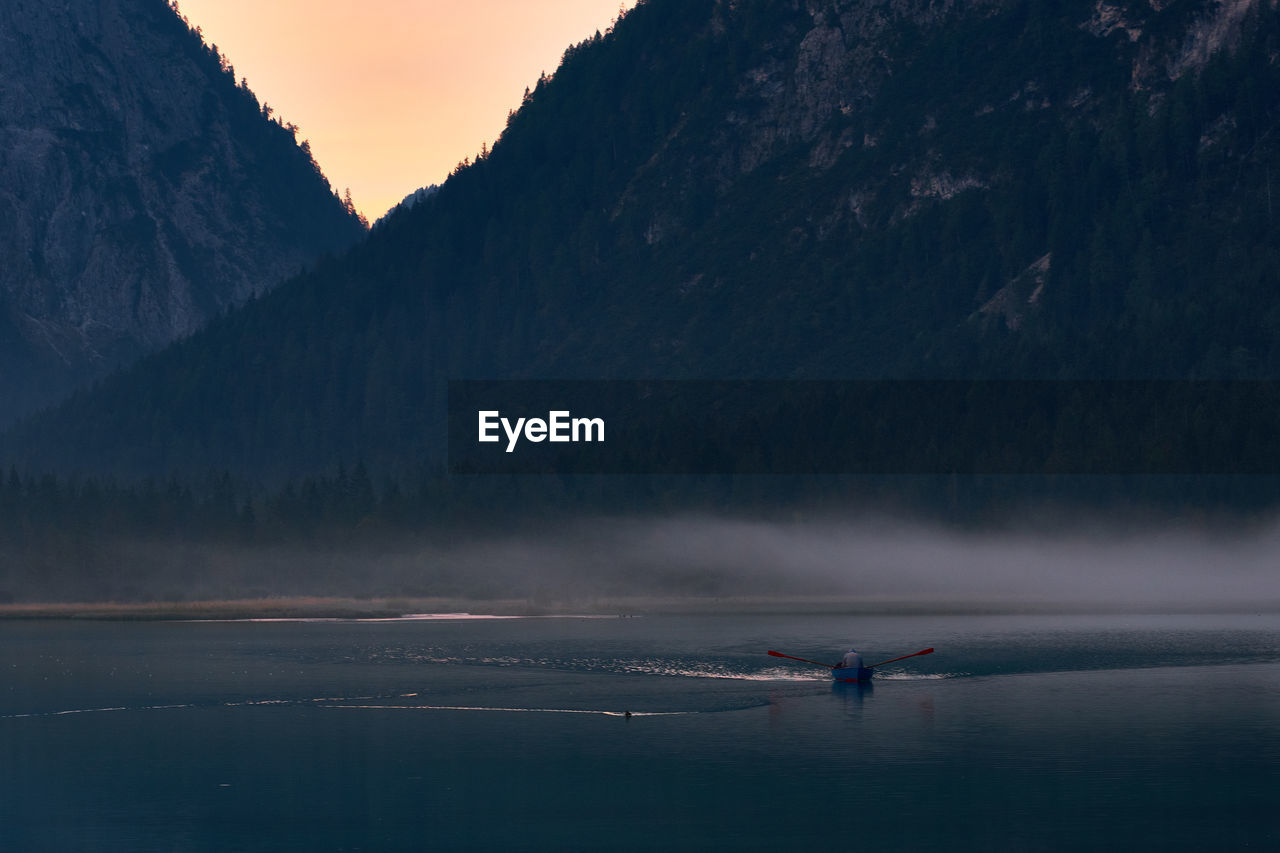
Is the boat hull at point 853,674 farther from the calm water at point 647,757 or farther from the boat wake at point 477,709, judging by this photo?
the boat wake at point 477,709

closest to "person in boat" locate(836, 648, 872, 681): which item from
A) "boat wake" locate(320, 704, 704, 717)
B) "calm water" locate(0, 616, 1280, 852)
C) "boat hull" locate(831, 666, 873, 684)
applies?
"boat hull" locate(831, 666, 873, 684)

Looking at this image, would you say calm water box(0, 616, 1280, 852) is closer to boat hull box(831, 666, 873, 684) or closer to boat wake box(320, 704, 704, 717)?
boat wake box(320, 704, 704, 717)

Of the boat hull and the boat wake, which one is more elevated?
the boat hull

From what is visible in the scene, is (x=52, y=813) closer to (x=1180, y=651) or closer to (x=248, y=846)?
(x=248, y=846)

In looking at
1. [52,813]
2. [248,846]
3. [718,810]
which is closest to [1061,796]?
[718,810]

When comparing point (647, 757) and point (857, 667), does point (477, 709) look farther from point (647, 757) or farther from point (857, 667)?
point (857, 667)

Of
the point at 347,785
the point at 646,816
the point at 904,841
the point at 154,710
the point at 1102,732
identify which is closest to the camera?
the point at 904,841

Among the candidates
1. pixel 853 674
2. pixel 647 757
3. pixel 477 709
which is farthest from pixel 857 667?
pixel 647 757

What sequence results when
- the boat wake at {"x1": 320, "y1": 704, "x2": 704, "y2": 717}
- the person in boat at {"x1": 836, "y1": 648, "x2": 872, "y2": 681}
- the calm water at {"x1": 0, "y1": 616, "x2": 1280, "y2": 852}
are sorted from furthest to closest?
the person in boat at {"x1": 836, "y1": 648, "x2": 872, "y2": 681}
the boat wake at {"x1": 320, "y1": 704, "x2": 704, "y2": 717}
the calm water at {"x1": 0, "y1": 616, "x2": 1280, "y2": 852}

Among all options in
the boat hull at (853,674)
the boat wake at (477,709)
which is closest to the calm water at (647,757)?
the boat wake at (477,709)

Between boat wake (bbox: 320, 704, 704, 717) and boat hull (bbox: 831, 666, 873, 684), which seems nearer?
boat wake (bbox: 320, 704, 704, 717)
